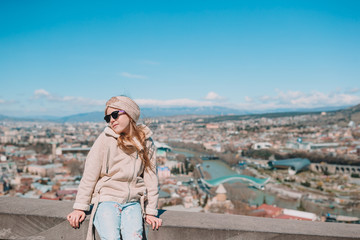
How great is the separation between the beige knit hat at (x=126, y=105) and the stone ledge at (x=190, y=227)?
0.31 metres

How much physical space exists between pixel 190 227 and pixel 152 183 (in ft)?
0.61

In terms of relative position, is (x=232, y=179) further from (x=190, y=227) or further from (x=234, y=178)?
(x=190, y=227)

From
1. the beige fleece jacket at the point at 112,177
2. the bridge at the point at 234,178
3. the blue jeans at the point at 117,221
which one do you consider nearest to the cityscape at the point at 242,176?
the bridge at the point at 234,178

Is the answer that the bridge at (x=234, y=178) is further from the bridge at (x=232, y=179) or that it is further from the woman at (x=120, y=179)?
the woman at (x=120, y=179)

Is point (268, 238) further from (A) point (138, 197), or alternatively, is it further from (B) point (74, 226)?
(B) point (74, 226)

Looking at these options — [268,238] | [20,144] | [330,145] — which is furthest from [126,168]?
[20,144]

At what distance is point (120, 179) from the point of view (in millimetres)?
850

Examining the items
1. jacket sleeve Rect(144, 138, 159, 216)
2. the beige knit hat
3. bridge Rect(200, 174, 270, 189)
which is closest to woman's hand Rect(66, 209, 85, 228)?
jacket sleeve Rect(144, 138, 159, 216)

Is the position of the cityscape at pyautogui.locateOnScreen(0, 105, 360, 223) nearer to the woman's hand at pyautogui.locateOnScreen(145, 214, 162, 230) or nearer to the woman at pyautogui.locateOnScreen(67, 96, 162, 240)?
the woman at pyautogui.locateOnScreen(67, 96, 162, 240)

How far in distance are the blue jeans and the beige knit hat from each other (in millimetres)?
263

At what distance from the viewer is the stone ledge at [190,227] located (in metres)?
0.77

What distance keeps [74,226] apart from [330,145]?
35.4 meters

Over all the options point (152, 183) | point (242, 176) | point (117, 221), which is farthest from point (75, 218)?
point (242, 176)

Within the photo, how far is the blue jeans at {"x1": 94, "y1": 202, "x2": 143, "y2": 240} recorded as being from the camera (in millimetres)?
760
